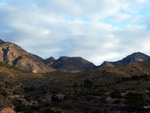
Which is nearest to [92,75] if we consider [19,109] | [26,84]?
[26,84]

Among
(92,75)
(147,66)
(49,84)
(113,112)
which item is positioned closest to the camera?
(113,112)

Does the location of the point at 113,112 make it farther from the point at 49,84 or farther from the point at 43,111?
the point at 49,84

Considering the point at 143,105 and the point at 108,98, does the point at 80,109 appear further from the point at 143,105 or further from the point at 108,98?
the point at 143,105

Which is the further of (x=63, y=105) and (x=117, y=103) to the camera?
(x=63, y=105)

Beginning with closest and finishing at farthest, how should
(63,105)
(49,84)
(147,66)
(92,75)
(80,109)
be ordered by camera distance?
(80,109) < (63,105) < (49,84) < (92,75) < (147,66)

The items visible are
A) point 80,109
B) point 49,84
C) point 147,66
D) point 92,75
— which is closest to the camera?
point 80,109

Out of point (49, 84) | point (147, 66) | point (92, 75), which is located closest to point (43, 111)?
point (49, 84)

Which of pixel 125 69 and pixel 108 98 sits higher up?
pixel 125 69

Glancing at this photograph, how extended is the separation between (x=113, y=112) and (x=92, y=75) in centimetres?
8906

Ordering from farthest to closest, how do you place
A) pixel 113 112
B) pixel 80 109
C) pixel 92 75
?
pixel 92 75
pixel 80 109
pixel 113 112

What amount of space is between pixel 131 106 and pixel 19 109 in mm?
26959

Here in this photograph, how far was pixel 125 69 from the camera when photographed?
135m

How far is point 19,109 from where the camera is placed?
4700 cm

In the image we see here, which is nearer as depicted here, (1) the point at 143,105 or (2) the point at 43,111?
(1) the point at 143,105
